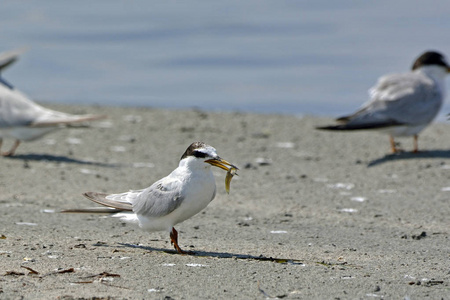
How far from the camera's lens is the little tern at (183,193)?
4645 mm

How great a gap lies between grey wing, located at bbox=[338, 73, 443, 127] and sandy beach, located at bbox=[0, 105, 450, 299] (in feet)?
1.38

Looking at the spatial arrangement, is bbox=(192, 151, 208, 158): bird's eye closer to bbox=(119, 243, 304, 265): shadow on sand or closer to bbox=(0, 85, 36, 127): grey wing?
bbox=(119, 243, 304, 265): shadow on sand

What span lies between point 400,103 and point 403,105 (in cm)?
4

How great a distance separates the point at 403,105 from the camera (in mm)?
8711

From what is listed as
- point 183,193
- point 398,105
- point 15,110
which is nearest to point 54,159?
point 15,110

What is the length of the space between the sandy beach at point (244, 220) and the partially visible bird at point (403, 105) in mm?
365

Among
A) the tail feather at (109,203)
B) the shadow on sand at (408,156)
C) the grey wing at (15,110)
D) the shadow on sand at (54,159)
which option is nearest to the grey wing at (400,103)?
the shadow on sand at (408,156)

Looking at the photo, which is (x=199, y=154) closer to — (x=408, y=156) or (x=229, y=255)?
(x=229, y=255)

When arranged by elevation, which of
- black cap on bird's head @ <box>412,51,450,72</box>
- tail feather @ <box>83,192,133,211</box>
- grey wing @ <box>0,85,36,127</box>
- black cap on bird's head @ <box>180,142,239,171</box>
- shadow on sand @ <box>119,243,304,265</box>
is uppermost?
black cap on bird's head @ <box>412,51,450,72</box>

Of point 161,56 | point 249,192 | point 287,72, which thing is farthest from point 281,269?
point 161,56

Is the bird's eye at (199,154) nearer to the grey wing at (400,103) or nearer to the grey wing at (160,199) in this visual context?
the grey wing at (160,199)

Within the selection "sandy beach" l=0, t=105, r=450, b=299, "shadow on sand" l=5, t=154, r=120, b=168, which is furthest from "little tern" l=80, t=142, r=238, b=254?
"shadow on sand" l=5, t=154, r=120, b=168

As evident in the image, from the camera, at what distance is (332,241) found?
5.29 meters

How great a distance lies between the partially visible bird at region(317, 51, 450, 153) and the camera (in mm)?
8594
